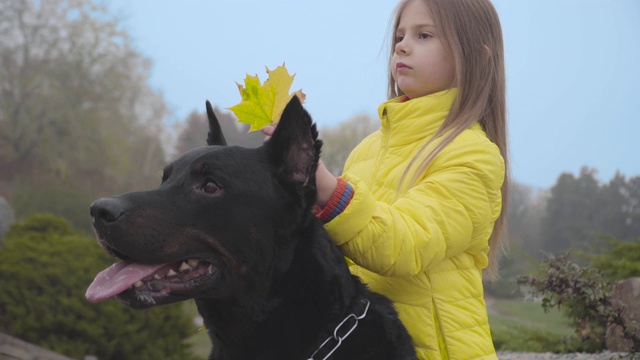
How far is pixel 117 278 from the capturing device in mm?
2176

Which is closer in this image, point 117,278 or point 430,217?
point 117,278

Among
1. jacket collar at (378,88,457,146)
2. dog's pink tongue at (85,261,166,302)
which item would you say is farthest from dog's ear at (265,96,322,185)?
jacket collar at (378,88,457,146)

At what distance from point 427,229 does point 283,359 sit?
2.25 ft

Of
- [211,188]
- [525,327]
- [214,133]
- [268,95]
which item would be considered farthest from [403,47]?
[525,327]

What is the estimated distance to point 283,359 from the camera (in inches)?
92.7

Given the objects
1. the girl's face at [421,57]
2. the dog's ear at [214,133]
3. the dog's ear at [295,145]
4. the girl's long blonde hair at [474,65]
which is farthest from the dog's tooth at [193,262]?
the girl's face at [421,57]

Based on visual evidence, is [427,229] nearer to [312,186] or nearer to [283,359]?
[312,186]

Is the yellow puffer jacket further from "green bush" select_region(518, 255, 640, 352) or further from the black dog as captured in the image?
"green bush" select_region(518, 255, 640, 352)

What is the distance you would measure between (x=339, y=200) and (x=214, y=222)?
0.43 meters

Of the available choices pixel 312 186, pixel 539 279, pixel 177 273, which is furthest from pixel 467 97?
pixel 539 279

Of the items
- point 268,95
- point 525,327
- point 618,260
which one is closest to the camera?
point 268,95

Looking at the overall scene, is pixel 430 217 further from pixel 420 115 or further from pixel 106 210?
pixel 106 210

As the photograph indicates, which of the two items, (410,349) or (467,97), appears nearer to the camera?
(410,349)

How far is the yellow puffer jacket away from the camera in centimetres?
240
